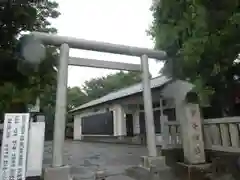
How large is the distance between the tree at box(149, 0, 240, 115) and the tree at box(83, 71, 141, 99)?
24.0 metres

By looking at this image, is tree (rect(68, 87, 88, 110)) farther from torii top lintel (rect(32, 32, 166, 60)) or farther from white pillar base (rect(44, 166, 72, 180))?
white pillar base (rect(44, 166, 72, 180))

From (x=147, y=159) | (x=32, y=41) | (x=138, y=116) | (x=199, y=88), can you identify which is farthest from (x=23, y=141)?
(x=138, y=116)

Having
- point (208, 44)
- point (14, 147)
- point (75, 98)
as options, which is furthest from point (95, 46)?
point (75, 98)

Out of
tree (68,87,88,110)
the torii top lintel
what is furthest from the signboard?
tree (68,87,88,110)

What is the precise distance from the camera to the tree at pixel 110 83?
30406 millimetres

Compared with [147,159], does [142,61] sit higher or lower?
higher

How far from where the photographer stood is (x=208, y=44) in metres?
3.84

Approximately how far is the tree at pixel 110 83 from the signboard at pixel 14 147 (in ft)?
85.1

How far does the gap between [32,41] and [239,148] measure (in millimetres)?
4599

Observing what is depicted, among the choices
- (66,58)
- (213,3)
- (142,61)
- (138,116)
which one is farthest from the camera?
(138,116)

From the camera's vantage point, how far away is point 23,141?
382cm

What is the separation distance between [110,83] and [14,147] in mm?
27254

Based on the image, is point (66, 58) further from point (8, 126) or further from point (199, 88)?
point (199, 88)

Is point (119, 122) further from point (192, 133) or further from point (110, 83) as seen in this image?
point (110, 83)
